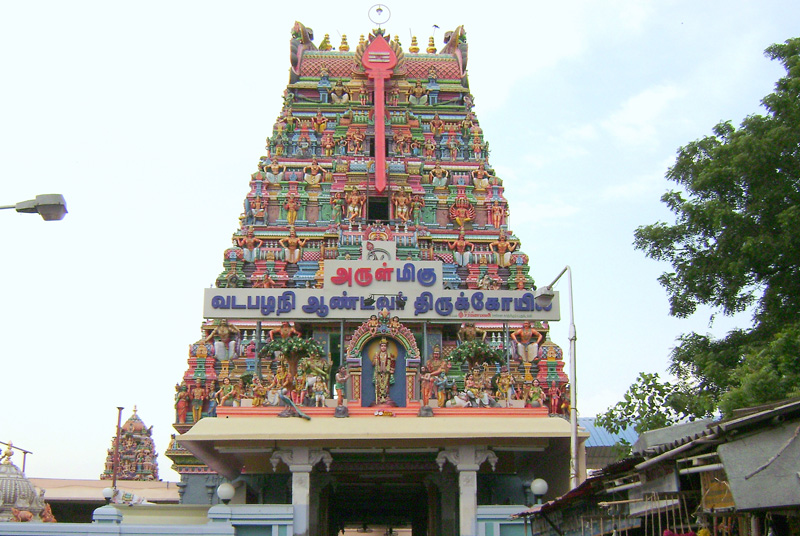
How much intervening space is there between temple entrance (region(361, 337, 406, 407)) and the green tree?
6.88 metres

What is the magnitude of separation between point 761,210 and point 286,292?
46.3 feet

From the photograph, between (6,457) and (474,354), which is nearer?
(6,457)

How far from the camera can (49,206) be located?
466 inches

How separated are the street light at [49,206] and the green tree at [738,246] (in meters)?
12.3

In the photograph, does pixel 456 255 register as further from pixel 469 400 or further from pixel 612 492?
pixel 612 492

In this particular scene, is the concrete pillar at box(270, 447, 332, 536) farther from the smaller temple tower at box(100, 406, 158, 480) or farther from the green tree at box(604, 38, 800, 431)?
the smaller temple tower at box(100, 406, 158, 480)

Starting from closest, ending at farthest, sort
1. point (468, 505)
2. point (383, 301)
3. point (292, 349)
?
point (468, 505), point (383, 301), point (292, 349)

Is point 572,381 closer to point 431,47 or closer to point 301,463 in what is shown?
point 301,463

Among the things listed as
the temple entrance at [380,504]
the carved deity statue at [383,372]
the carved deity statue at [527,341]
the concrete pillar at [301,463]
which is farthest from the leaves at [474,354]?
the concrete pillar at [301,463]

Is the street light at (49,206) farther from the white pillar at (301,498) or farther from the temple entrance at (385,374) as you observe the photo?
the temple entrance at (385,374)

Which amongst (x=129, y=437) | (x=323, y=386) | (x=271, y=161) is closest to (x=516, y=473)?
(x=323, y=386)

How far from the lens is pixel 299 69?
4084cm

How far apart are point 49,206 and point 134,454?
42760mm

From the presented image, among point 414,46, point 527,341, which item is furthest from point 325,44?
point 527,341
